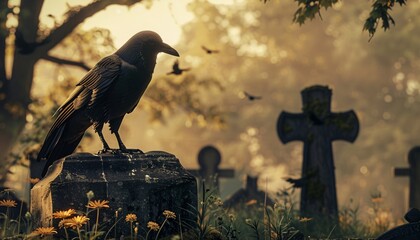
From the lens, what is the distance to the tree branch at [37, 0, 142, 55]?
12.5 m

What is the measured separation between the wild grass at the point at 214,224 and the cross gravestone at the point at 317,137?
21.7 inches

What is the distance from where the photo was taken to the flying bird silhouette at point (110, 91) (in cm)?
593

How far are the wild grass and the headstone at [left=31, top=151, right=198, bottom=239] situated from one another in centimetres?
6

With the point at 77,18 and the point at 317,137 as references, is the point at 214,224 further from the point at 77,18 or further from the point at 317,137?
the point at 77,18

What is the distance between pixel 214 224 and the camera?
6469mm

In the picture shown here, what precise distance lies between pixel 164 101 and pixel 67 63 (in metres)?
2.78

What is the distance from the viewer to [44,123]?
1251 centimetres

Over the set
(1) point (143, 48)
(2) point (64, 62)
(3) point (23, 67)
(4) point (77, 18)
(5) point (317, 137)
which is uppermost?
(4) point (77, 18)

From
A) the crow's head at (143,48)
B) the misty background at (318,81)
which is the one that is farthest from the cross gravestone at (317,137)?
the misty background at (318,81)

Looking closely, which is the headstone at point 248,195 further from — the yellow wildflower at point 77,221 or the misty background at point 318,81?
the misty background at point 318,81

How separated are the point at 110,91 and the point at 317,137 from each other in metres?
4.57

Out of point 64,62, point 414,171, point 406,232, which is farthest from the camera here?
point 64,62

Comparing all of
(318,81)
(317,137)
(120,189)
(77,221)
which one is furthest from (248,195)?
(318,81)

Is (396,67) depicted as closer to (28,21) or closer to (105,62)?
(28,21)
